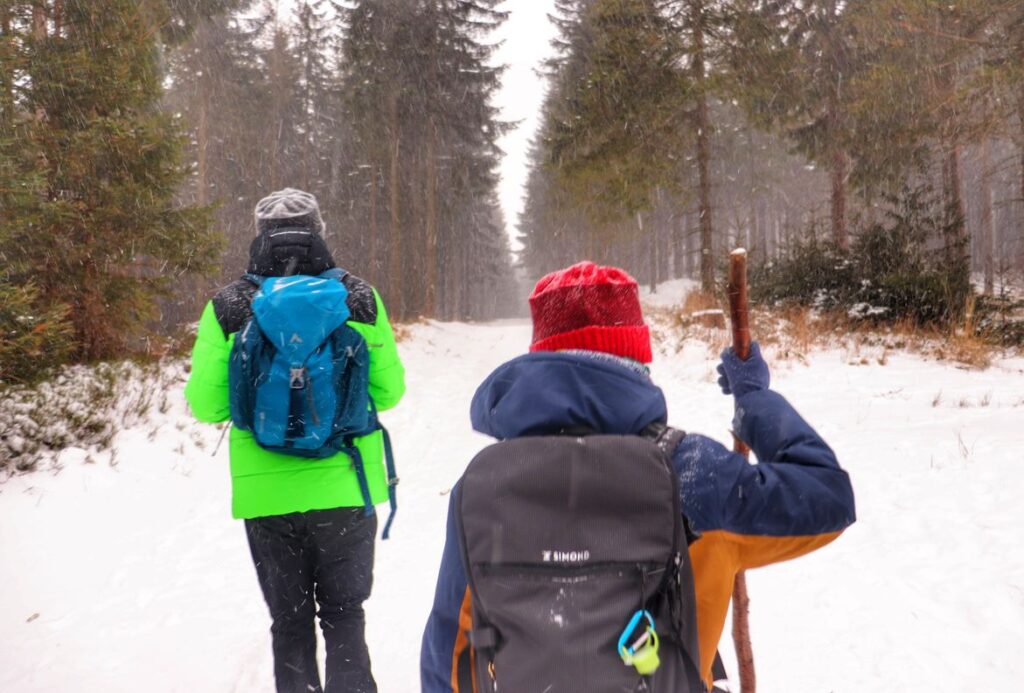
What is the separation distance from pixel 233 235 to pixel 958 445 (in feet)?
101

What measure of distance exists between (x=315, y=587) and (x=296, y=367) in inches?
39.1

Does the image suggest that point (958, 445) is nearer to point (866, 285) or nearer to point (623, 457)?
point (623, 457)

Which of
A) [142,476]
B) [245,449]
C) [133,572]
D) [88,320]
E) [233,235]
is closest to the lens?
[245,449]

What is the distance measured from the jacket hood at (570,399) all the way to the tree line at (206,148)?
6152mm

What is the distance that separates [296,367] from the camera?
7.02 ft

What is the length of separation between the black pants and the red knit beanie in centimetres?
136

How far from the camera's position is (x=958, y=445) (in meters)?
4.98

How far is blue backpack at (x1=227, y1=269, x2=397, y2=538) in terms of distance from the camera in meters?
2.12

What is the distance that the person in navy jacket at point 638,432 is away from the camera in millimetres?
1205

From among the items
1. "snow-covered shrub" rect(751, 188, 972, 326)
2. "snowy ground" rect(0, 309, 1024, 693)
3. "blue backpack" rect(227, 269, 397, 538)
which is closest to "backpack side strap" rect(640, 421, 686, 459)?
"blue backpack" rect(227, 269, 397, 538)

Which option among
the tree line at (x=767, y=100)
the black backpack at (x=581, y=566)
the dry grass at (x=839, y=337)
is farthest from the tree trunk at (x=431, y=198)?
the black backpack at (x=581, y=566)

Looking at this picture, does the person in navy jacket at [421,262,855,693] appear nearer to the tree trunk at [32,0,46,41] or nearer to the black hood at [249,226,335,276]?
the black hood at [249,226,335,276]

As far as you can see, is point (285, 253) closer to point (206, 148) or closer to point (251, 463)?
point (251, 463)

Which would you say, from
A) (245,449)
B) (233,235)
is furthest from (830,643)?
(233,235)
